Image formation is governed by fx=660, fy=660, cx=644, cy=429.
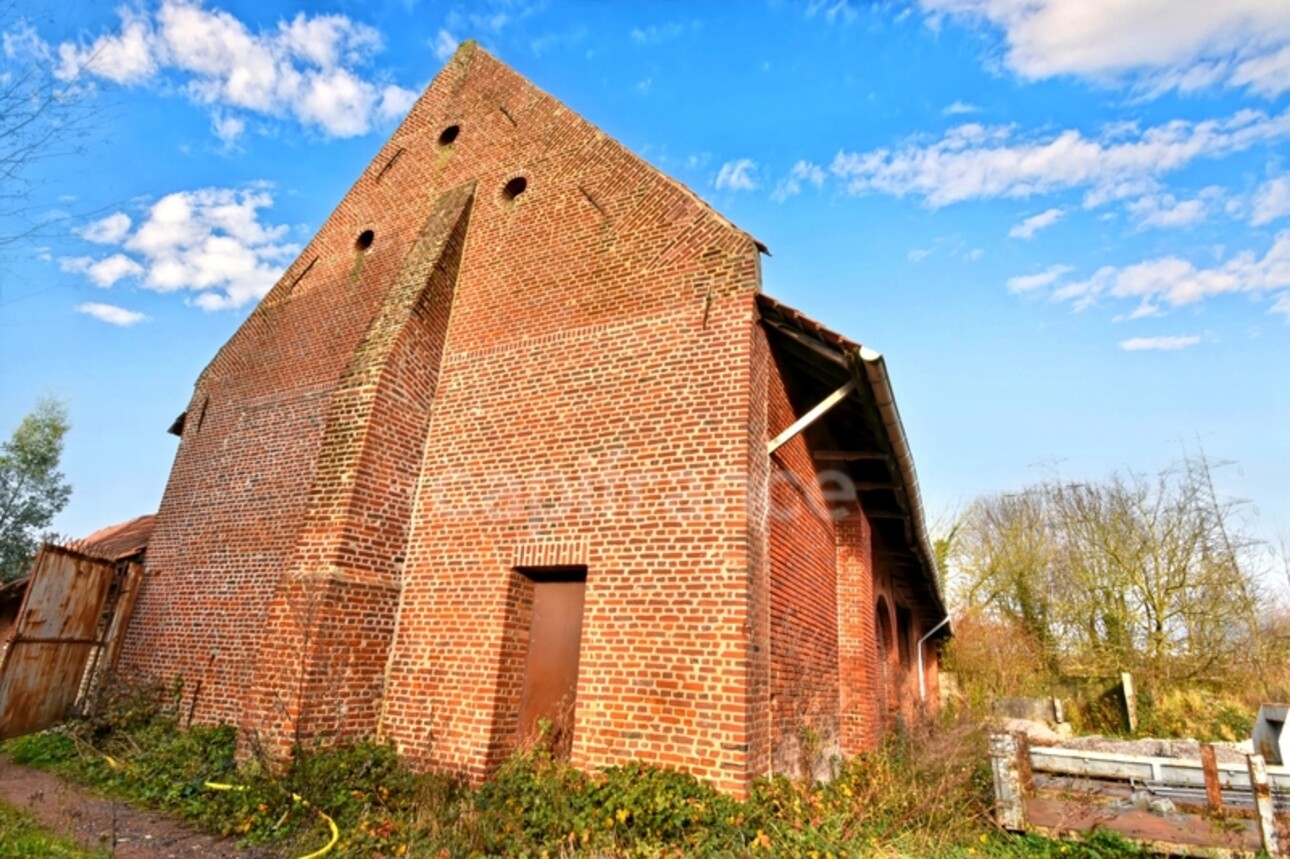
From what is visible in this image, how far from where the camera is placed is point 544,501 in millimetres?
7145

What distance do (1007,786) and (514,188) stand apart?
→ 30.2ft

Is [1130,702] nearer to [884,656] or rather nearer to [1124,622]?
[1124,622]

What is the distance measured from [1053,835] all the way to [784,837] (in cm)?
233

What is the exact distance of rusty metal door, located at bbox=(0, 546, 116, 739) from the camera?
8164mm

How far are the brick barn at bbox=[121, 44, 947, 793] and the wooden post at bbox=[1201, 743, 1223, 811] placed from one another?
3.35m

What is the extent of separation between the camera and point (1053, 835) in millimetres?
5359

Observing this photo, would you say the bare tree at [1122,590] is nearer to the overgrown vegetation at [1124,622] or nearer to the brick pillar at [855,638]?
the overgrown vegetation at [1124,622]

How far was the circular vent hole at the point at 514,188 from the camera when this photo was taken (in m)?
9.56

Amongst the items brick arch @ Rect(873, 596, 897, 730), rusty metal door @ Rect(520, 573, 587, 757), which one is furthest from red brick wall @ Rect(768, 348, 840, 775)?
brick arch @ Rect(873, 596, 897, 730)

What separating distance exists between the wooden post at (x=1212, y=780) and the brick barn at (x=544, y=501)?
335cm

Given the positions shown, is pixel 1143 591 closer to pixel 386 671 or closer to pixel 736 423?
pixel 736 423

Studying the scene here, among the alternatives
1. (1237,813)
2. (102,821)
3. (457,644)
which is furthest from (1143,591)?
(102,821)

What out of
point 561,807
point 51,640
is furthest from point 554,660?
point 51,640

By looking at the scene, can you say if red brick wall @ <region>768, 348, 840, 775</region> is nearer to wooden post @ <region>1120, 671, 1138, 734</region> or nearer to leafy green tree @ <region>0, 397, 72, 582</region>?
wooden post @ <region>1120, 671, 1138, 734</region>
